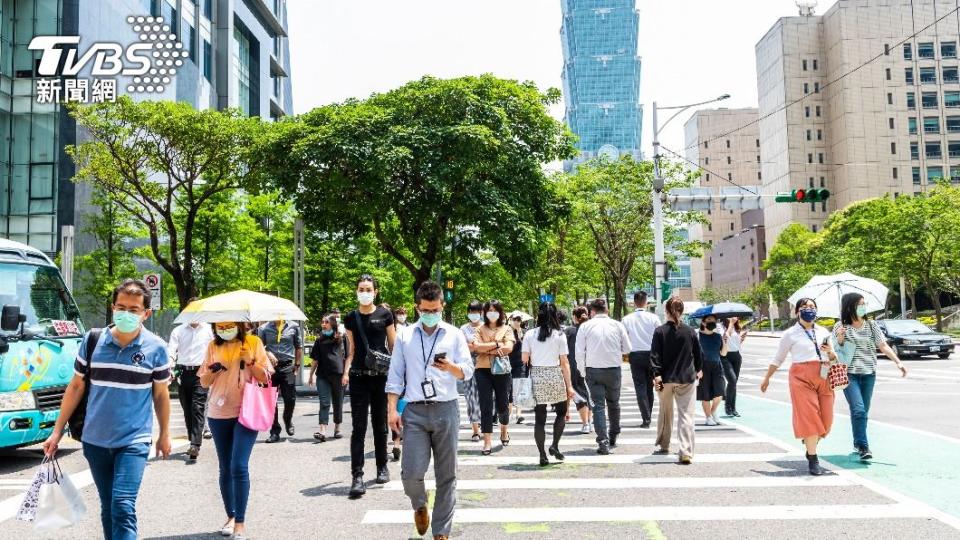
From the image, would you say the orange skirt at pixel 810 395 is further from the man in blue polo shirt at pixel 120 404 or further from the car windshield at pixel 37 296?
the car windshield at pixel 37 296

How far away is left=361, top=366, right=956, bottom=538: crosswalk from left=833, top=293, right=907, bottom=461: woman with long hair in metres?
0.78

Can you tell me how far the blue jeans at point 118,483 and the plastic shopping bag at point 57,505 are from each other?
0.55 feet

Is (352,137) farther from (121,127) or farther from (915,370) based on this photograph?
(915,370)

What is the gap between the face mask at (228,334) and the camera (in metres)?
6.30

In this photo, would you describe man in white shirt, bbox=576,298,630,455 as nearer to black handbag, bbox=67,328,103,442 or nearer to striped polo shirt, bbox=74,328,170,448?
striped polo shirt, bbox=74,328,170,448

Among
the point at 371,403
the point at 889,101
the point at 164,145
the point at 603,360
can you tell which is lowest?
the point at 371,403

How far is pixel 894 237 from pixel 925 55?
59.3 metres

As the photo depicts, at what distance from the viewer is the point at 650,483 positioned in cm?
791

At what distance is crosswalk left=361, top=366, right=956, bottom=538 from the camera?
6.37 m

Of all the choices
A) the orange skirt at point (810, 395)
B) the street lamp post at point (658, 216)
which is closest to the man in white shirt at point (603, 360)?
the orange skirt at point (810, 395)

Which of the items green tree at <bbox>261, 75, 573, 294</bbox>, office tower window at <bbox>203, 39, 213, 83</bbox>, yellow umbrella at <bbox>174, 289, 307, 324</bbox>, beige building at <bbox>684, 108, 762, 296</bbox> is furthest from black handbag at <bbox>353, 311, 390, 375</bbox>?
beige building at <bbox>684, 108, 762, 296</bbox>

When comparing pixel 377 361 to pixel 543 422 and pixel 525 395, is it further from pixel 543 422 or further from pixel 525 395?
pixel 543 422

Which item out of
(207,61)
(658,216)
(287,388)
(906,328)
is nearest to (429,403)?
(287,388)

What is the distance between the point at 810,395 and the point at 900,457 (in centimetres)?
180
